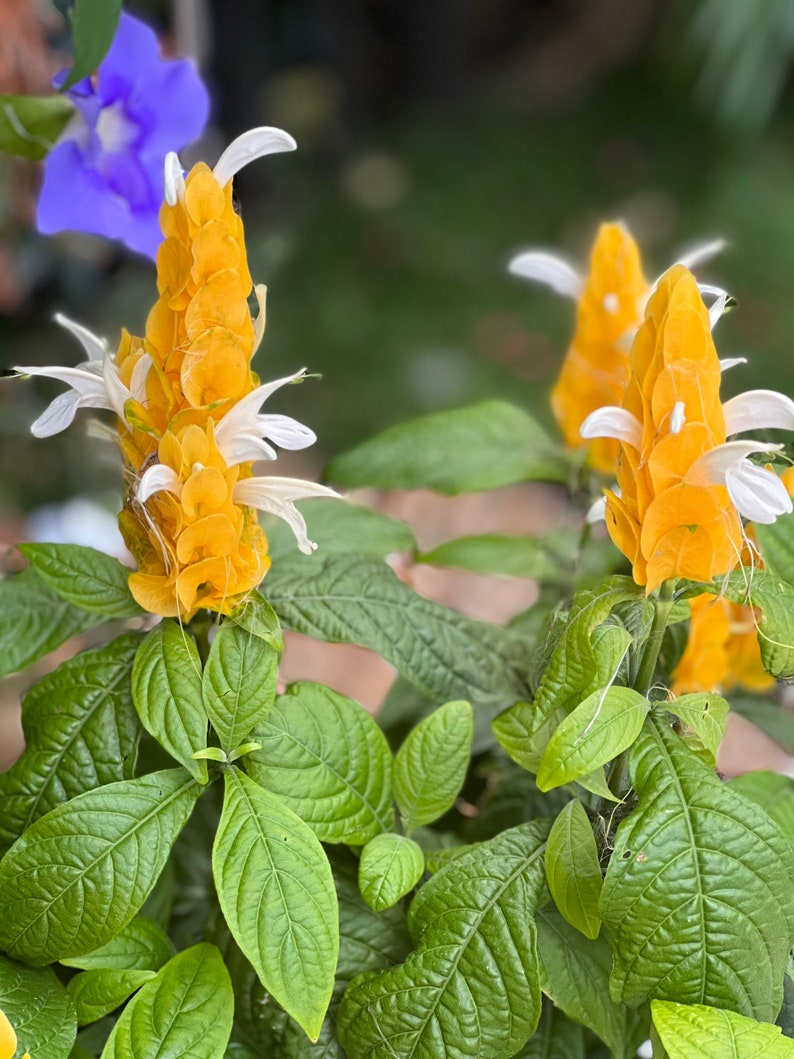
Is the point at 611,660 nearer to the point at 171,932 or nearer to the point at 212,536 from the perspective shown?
the point at 212,536

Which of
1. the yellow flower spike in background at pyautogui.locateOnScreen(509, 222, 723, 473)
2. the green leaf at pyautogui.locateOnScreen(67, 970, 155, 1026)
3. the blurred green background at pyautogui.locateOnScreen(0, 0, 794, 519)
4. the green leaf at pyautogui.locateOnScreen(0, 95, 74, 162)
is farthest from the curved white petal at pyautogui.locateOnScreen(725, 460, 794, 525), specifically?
the blurred green background at pyautogui.locateOnScreen(0, 0, 794, 519)

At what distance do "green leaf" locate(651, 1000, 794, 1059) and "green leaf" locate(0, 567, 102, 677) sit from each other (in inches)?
13.6

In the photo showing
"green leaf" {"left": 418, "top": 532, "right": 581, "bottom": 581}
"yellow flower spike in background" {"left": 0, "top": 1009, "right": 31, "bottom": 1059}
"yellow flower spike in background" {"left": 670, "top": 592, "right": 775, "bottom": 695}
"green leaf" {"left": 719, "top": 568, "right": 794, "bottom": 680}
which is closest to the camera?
"yellow flower spike in background" {"left": 0, "top": 1009, "right": 31, "bottom": 1059}

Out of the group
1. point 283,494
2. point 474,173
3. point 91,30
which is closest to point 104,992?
point 283,494

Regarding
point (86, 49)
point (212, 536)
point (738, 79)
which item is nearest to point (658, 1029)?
point (212, 536)

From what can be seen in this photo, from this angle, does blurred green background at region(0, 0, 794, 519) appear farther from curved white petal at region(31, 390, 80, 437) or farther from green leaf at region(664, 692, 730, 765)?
green leaf at region(664, 692, 730, 765)

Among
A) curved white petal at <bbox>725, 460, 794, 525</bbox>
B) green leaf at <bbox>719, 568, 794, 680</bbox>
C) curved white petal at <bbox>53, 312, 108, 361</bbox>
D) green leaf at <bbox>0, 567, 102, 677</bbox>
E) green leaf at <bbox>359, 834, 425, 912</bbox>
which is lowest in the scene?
green leaf at <bbox>359, 834, 425, 912</bbox>

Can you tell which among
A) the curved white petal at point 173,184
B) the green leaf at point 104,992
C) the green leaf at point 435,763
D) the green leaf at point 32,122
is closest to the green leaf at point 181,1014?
the green leaf at point 104,992

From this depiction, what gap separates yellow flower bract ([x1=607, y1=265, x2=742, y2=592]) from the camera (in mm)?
447

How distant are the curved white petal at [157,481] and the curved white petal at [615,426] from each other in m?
0.18

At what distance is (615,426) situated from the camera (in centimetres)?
46

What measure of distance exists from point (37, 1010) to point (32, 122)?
0.50 meters

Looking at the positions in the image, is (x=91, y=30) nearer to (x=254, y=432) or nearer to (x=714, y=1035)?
(x=254, y=432)

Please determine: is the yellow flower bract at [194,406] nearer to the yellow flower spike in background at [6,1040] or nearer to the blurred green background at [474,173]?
the yellow flower spike in background at [6,1040]
